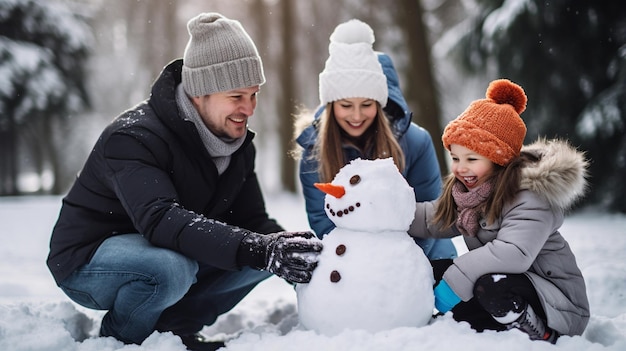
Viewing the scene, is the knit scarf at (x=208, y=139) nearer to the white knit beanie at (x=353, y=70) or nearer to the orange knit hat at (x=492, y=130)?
the white knit beanie at (x=353, y=70)

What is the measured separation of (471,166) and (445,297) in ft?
1.78

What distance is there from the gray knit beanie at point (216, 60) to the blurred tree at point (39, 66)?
934 cm

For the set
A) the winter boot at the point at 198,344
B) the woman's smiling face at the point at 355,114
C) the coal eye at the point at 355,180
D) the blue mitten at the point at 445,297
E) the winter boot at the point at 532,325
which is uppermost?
the woman's smiling face at the point at 355,114

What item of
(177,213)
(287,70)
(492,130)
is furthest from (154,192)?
(287,70)

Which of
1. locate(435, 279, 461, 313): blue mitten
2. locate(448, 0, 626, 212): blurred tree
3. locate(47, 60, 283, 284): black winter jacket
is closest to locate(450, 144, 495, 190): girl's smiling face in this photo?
locate(435, 279, 461, 313): blue mitten

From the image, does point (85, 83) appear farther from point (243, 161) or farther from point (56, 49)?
point (243, 161)

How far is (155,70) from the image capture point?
11938 millimetres

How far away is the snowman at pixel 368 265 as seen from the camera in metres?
1.91

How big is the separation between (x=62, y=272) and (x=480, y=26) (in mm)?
5568

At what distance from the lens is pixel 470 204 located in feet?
7.30

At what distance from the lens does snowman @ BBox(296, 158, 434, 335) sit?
6.25 feet

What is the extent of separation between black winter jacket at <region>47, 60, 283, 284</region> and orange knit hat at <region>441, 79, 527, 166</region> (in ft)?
3.17

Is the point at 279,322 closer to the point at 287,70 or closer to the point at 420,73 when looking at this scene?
the point at 420,73

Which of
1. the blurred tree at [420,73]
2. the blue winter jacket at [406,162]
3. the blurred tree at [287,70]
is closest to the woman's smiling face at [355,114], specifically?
the blue winter jacket at [406,162]
